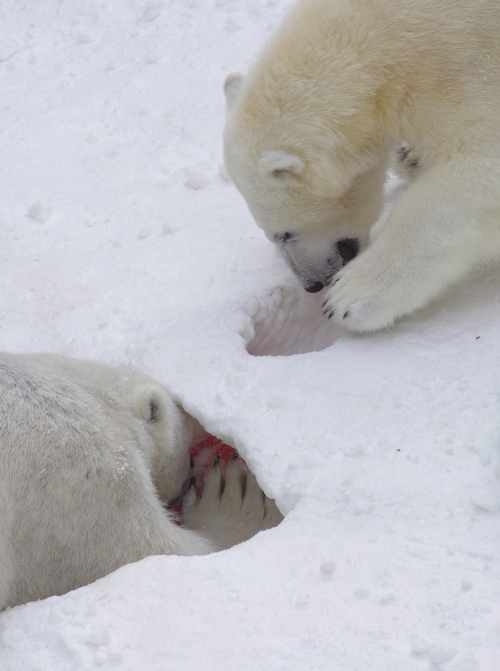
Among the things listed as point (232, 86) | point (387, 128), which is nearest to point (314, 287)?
point (387, 128)

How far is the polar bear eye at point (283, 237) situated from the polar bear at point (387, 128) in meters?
0.14

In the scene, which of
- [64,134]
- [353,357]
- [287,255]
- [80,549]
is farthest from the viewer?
[64,134]

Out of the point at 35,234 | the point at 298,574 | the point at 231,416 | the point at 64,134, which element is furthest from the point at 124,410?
the point at 64,134

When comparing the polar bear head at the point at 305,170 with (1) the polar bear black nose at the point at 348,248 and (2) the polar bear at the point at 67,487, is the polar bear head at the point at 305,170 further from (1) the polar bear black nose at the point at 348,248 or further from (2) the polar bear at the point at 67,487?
(2) the polar bear at the point at 67,487

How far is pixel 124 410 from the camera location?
276cm

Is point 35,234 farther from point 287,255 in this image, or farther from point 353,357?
point 353,357

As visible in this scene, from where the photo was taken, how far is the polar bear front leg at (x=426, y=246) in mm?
2930

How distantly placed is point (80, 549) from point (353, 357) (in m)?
1.31

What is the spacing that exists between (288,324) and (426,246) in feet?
3.16

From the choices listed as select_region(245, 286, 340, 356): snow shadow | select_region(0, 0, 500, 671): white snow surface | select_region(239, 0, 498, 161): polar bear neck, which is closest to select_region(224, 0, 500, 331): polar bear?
select_region(239, 0, 498, 161): polar bear neck

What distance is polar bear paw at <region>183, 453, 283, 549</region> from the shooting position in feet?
10.2

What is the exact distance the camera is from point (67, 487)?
2.38 meters

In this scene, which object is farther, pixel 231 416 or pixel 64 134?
pixel 64 134

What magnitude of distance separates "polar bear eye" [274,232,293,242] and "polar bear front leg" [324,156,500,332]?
15.2 inches
